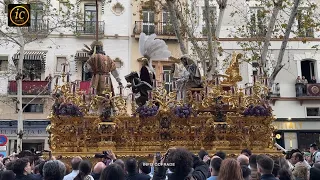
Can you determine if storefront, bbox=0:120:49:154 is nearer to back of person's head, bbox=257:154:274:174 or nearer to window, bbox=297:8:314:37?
window, bbox=297:8:314:37

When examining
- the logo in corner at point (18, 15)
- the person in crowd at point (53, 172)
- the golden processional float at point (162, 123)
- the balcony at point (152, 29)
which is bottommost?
the person in crowd at point (53, 172)

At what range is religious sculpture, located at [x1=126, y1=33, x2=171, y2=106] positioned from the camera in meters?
12.1

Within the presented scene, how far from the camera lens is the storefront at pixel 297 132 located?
89.6 ft

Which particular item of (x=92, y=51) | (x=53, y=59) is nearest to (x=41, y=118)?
(x=53, y=59)

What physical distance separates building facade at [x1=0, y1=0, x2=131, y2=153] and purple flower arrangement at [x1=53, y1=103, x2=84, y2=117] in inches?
620

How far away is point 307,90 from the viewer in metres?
27.5

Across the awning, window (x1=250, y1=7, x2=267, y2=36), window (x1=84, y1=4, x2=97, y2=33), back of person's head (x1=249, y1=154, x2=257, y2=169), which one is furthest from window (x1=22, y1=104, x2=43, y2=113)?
back of person's head (x1=249, y1=154, x2=257, y2=169)

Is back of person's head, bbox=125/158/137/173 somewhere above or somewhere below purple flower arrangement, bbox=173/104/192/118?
below

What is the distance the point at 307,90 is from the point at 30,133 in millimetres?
18284

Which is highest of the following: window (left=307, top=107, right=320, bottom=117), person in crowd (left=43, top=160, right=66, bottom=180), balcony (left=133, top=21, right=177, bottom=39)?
balcony (left=133, top=21, right=177, bottom=39)

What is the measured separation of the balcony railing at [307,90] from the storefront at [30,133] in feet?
54.1

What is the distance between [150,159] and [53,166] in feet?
18.8

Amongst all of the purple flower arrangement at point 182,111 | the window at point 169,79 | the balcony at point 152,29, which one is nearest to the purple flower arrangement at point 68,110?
the purple flower arrangement at point 182,111

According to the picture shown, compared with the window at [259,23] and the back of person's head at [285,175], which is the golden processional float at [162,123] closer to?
the back of person's head at [285,175]
